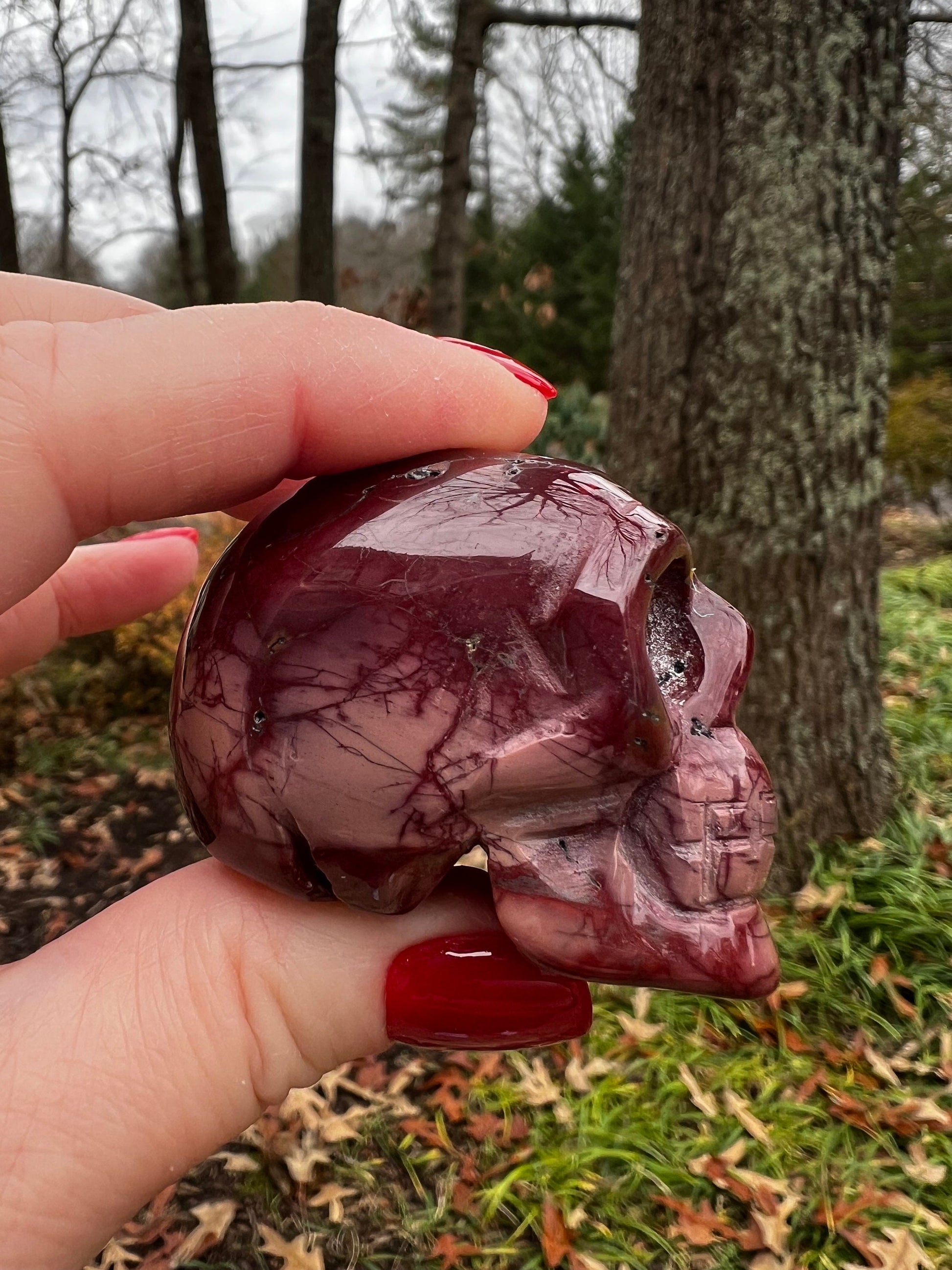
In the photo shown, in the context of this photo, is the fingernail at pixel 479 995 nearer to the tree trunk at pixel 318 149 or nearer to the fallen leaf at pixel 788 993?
the fallen leaf at pixel 788 993

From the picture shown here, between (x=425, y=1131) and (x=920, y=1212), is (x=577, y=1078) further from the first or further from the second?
(x=920, y=1212)

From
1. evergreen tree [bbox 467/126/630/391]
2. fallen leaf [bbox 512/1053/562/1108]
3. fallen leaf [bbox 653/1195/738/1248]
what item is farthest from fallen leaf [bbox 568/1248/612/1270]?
evergreen tree [bbox 467/126/630/391]

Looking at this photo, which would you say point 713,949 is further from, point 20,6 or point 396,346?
point 20,6

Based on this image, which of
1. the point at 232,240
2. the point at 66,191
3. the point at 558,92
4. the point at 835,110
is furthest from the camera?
the point at 66,191

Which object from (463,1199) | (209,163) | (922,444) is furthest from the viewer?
(922,444)

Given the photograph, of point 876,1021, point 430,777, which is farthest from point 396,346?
point 876,1021

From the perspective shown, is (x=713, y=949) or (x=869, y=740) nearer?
(x=713, y=949)

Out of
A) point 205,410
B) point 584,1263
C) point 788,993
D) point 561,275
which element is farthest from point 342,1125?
point 561,275
